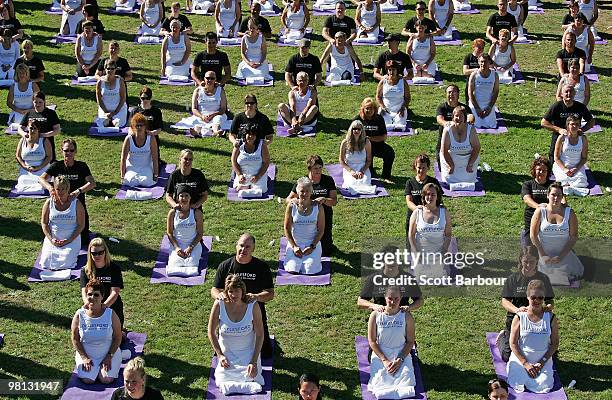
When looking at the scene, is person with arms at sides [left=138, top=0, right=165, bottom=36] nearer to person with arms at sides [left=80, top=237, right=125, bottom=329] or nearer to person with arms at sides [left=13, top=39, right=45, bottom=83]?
person with arms at sides [left=13, top=39, right=45, bottom=83]

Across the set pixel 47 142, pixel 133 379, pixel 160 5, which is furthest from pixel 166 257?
pixel 160 5

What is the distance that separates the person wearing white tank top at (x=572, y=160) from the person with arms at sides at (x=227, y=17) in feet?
32.0

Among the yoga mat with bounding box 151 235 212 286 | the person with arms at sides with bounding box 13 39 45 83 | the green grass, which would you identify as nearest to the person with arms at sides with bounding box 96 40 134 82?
the green grass

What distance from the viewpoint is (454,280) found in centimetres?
1694

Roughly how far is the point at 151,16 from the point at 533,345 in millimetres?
15463

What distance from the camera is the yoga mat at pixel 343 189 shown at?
1947cm

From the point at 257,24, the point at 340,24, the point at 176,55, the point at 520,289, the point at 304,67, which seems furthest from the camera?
the point at 340,24

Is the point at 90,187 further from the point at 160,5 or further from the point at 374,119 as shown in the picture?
the point at 160,5

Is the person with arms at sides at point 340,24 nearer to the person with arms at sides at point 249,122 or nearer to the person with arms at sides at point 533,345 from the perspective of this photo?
the person with arms at sides at point 249,122

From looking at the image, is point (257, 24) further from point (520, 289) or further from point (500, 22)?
point (520, 289)

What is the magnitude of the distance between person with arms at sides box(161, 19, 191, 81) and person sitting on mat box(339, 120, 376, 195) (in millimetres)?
6174

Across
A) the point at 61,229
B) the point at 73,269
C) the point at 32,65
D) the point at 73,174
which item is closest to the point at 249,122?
the point at 73,174

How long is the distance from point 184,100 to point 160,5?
14.5ft

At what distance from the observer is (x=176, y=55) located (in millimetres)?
24688
